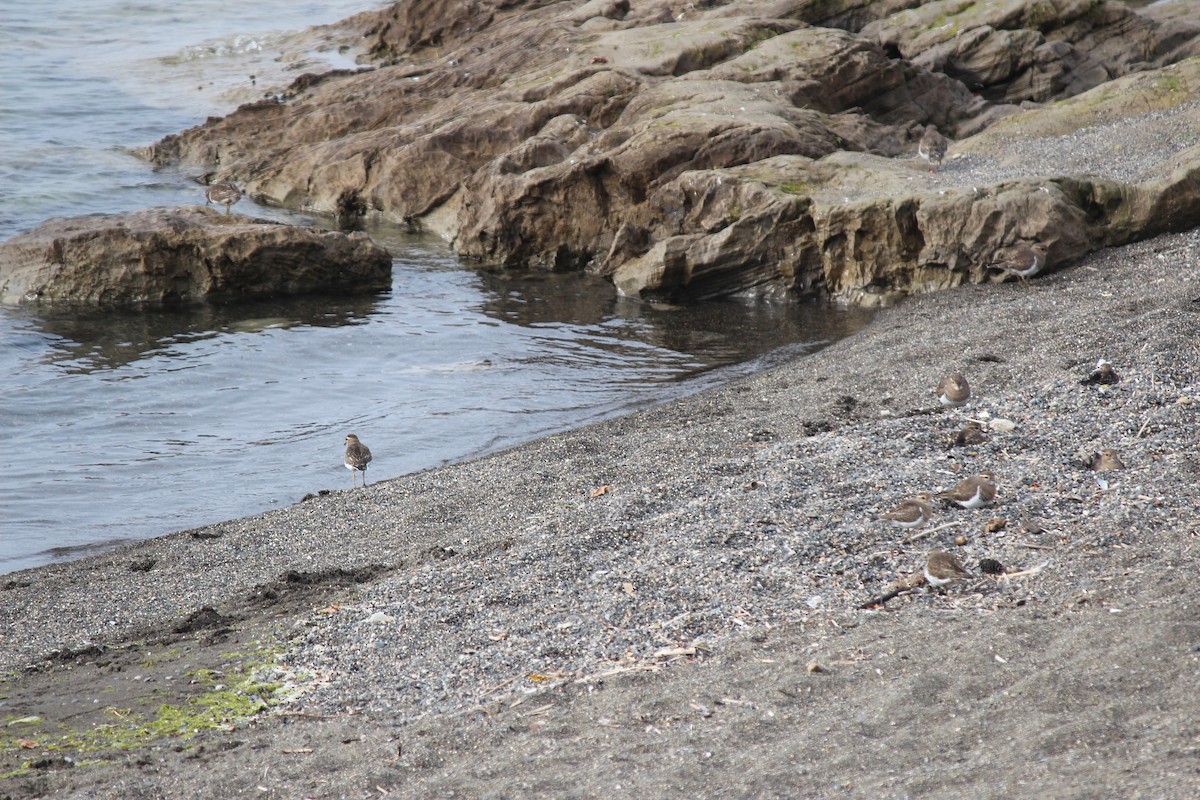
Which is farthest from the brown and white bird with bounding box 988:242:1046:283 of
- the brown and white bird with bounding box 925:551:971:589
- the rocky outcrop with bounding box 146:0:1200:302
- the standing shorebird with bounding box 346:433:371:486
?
the brown and white bird with bounding box 925:551:971:589

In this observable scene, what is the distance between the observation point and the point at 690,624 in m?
6.06

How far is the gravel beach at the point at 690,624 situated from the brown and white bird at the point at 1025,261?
3.69 metres

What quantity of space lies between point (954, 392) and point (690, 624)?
14.8 ft

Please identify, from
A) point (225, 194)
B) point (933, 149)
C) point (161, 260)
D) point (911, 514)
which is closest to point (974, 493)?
point (911, 514)

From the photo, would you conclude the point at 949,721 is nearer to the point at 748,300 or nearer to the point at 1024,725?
the point at 1024,725

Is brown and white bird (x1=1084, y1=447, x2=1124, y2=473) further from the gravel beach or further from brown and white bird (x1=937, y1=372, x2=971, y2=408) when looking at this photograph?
brown and white bird (x1=937, y1=372, x2=971, y2=408)

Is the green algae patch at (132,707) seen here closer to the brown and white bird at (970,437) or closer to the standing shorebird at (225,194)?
the brown and white bird at (970,437)

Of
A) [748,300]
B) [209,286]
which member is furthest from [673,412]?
[209,286]

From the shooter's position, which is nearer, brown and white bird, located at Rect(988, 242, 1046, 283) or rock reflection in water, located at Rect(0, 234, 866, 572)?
rock reflection in water, located at Rect(0, 234, 866, 572)

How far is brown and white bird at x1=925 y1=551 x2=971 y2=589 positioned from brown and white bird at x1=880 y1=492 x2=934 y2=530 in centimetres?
71

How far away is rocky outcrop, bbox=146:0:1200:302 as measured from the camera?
1538 centimetres

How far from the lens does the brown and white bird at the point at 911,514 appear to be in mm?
6844

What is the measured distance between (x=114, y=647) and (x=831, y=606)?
14.9ft

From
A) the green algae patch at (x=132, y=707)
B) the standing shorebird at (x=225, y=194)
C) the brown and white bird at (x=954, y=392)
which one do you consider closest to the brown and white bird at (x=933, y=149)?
the brown and white bird at (x=954, y=392)
